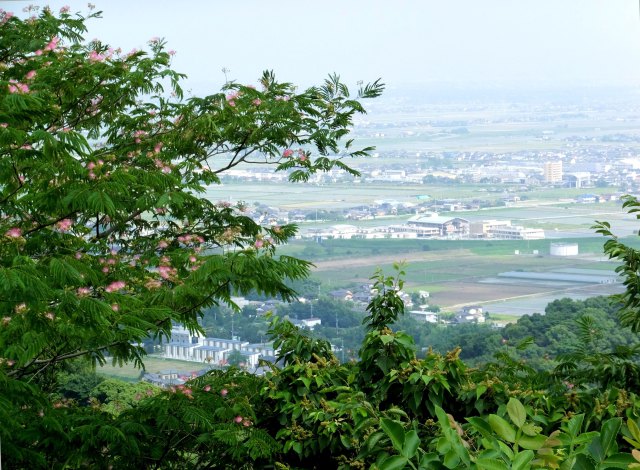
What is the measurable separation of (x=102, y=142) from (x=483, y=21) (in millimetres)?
13666

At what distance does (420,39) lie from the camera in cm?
1631

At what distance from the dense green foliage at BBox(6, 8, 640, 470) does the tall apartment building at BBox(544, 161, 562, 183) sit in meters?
9.34

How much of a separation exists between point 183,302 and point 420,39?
13933 millimetres

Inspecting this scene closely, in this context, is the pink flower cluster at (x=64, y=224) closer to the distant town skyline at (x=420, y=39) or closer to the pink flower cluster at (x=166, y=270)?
the pink flower cluster at (x=166, y=270)

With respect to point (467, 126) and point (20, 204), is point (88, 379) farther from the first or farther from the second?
point (467, 126)

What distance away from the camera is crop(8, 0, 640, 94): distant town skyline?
43.1ft

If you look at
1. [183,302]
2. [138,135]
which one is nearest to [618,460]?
[183,302]

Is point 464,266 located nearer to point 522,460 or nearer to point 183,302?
point 183,302

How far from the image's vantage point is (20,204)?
299 centimetres

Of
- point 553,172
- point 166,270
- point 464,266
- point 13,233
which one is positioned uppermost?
point 553,172

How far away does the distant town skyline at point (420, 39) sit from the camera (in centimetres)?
1312

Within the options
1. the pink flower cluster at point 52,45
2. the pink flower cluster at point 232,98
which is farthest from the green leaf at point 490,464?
the pink flower cluster at point 52,45

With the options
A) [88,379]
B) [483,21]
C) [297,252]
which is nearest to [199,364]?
[88,379]

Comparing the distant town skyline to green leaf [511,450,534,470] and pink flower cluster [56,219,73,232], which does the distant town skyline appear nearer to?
pink flower cluster [56,219,73,232]
